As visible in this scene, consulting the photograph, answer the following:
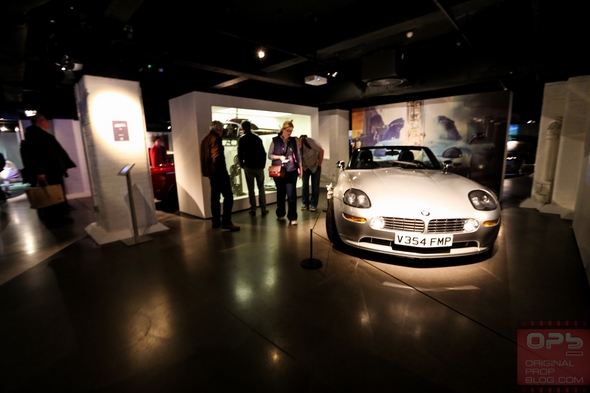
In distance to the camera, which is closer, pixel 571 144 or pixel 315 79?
pixel 571 144

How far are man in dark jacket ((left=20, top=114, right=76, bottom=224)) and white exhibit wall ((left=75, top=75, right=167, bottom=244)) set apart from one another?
1.31 metres

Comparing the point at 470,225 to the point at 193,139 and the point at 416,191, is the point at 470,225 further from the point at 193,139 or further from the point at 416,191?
the point at 193,139

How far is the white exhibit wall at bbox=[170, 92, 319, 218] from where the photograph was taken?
4883mm

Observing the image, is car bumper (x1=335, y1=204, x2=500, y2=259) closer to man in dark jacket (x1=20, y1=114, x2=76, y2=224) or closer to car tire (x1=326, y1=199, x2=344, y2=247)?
car tire (x1=326, y1=199, x2=344, y2=247)

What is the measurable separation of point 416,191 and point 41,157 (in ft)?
20.2

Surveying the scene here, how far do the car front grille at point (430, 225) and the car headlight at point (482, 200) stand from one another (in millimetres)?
311

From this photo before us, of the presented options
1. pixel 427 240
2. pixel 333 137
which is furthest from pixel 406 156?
pixel 333 137

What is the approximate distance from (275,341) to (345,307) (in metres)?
0.66

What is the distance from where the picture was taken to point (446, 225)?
2604mm

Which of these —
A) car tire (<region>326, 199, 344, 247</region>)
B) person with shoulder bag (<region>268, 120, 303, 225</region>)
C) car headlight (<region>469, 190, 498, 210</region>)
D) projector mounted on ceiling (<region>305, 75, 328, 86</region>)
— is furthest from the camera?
projector mounted on ceiling (<region>305, 75, 328, 86</region>)

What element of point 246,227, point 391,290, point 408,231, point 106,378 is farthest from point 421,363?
point 246,227

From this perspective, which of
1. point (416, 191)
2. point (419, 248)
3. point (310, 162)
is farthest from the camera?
point (310, 162)

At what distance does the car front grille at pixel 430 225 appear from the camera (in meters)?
2.58

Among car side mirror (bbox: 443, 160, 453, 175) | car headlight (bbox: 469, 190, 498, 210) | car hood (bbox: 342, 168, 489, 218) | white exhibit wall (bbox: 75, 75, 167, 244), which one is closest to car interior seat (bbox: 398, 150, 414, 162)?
car side mirror (bbox: 443, 160, 453, 175)
